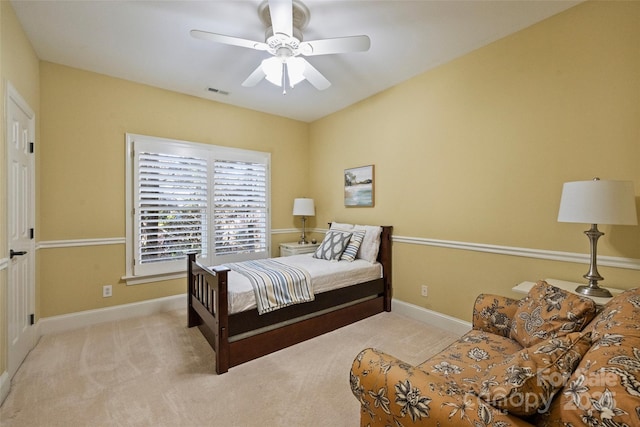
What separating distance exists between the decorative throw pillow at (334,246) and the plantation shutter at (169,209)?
5.48ft

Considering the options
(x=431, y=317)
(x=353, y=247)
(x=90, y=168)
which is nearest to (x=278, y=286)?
(x=353, y=247)

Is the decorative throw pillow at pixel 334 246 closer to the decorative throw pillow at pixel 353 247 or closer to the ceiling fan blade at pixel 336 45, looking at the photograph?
the decorative throw pillow at pixel 353 247

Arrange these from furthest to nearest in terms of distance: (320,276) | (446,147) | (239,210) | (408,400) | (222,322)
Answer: (239,210), (446,147), (320,276), (222,322), (408,400)

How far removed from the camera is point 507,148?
2598 millimetres

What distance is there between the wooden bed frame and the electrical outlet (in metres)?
0.99

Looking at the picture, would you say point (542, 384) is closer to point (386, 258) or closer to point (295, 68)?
point (295, 68)

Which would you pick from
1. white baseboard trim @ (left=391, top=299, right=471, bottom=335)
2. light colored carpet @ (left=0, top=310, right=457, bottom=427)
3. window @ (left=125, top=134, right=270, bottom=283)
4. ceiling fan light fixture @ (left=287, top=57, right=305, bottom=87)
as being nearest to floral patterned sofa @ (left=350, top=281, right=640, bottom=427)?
light colored carpet @ (left=0, top=310, right=457, bottom=427)

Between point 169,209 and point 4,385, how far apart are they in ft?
6.92

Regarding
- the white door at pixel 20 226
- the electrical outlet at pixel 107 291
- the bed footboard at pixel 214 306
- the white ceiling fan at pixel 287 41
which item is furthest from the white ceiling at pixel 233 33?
the electrical outlet at pixel 107 291

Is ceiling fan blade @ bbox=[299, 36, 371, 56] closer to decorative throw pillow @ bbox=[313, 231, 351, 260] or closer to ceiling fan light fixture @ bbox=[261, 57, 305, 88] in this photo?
ceiling fan light fixture @ bbox=[261, 57, 305, 88]

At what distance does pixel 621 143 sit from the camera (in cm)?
202

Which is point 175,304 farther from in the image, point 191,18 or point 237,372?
point 191,18

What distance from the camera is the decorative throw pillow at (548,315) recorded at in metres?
1.42

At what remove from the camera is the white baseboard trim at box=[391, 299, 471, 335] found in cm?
294
